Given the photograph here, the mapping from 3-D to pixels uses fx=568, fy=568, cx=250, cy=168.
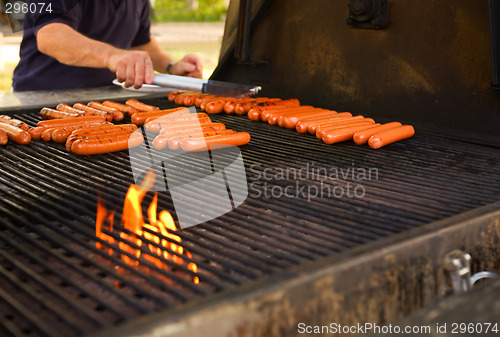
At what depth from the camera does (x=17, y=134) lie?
3869 mm

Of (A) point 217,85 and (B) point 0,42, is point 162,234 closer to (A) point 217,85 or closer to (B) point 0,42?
(A) point 217,85

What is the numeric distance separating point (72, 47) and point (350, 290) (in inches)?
163

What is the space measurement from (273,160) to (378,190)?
806mm

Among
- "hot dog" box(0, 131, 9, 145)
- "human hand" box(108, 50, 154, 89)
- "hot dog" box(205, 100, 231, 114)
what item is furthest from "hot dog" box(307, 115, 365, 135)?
"hot dog" box(0, 131, 9, 145)

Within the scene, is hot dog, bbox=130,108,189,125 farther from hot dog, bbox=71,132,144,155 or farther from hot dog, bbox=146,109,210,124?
hot dog, bbox=71,132,144,155

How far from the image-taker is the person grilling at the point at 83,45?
17.0ft

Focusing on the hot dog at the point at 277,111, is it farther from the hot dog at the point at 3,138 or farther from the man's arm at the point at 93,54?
the hot dog at the point at 3,138

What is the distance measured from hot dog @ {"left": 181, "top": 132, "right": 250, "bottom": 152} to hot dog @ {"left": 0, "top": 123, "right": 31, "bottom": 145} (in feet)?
3.67

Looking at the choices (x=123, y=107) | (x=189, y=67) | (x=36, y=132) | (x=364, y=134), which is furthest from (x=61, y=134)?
(x=189, y=67)

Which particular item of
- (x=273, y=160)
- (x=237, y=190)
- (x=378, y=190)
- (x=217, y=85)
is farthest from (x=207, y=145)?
(x=217, y=85)

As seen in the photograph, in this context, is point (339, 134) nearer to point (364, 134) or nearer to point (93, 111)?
point (364, 134)

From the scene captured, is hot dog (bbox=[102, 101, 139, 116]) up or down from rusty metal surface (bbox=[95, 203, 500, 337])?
up

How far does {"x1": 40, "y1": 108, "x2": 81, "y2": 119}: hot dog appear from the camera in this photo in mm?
4480

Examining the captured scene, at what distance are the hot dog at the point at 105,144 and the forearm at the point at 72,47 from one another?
1446 millimetres
